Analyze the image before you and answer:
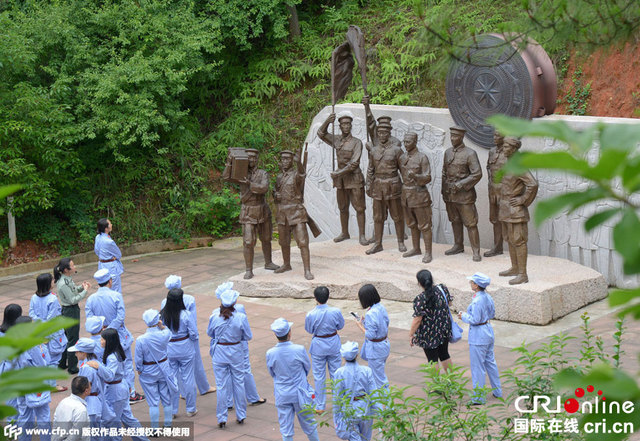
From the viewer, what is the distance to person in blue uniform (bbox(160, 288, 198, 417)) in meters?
7.26

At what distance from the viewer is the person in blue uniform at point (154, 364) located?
22.4ft

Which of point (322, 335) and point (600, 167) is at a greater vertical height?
point (600, 167)

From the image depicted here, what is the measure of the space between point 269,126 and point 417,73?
3.24m

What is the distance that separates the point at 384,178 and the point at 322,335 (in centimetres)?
461

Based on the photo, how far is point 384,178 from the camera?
11.4 m

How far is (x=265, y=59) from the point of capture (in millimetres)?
17141

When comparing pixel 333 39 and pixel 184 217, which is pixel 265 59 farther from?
pixel 184 217

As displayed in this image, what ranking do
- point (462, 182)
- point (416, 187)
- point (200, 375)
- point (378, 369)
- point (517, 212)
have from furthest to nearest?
1. point (416, 187)
2. point (462, 182)
3. point (517, 212)
4. point (200, 375)
5. point (378, 369)

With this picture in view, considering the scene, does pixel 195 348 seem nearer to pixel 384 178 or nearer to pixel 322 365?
pixel 322 365

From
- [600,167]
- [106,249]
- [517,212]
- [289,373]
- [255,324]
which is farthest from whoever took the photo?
[106,249]

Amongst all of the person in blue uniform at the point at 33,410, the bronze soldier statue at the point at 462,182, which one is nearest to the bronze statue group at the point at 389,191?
the bronze soldier statue at the point at 462,182

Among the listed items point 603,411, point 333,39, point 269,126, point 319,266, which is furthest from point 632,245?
point 333,39

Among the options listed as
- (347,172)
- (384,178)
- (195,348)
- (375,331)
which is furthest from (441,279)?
(195,348)

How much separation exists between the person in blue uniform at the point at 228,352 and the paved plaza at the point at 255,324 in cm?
20
